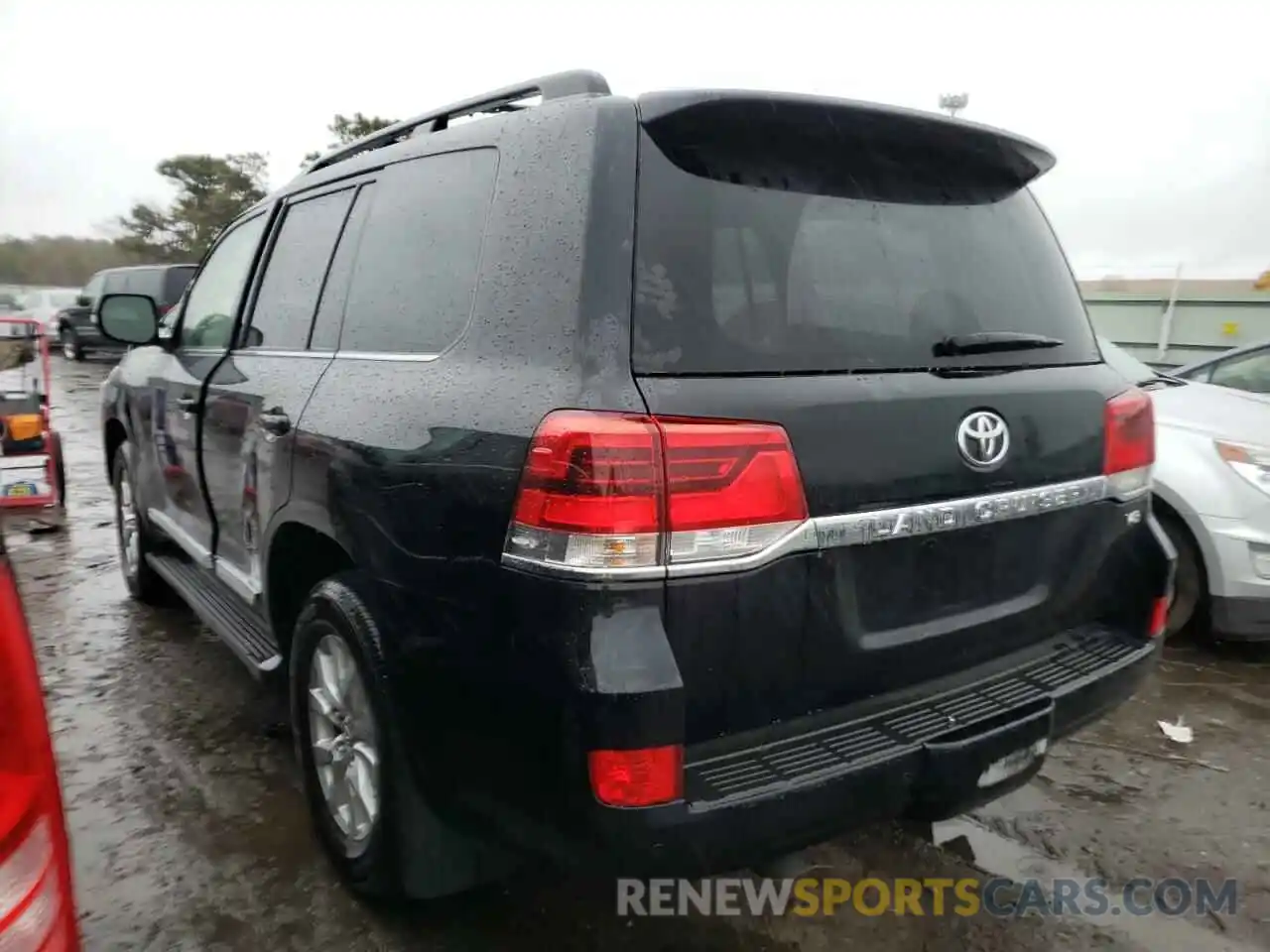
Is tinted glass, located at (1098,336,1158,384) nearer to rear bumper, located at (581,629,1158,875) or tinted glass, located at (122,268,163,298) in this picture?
rear bumper, located at (581,629,1158,875)

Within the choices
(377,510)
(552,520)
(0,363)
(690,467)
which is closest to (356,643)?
(377,510)

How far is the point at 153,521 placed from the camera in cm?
439

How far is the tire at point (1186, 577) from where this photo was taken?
4191 millimetres

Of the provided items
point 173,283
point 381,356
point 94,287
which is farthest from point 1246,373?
point 94,287

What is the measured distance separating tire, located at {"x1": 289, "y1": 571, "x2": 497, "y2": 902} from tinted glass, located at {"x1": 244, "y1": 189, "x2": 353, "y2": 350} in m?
0.94

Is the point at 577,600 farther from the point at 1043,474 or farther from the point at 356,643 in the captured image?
the point at 1043,474

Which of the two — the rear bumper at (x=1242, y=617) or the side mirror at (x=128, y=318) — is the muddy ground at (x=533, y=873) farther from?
the side mirror at (x=128, y=318)

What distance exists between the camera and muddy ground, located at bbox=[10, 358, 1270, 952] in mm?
2418

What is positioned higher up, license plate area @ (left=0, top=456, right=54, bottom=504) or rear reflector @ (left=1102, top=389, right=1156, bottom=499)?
rear reflector @ (left=1102, top=389, right=1156, bottom=499)

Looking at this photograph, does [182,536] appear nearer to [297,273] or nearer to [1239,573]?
[297,273]

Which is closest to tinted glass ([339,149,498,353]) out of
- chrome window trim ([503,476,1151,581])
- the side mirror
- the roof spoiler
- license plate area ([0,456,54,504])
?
the roof spoiler

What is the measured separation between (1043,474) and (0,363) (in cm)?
711

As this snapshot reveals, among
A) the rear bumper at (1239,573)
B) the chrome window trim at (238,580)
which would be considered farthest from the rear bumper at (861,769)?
the rear bumper at (1239,573)

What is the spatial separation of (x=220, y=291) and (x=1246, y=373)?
5490 mm
